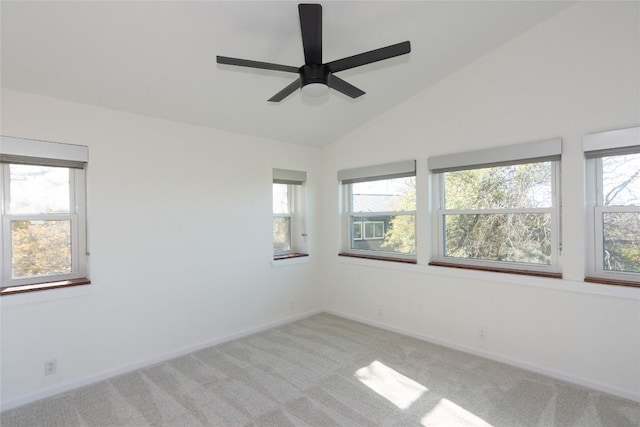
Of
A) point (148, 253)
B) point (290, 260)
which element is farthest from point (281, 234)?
point (148, 253)

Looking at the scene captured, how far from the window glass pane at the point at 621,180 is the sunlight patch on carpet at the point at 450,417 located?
6.39 ft

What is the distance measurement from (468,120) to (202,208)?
2.84m

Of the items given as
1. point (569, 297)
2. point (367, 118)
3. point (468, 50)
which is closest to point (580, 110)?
point (468, 50)

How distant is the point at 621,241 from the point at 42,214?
460 centimetres

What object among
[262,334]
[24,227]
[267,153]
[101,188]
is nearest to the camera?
[24,227]

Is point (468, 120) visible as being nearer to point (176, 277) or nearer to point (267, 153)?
point (267, 153)

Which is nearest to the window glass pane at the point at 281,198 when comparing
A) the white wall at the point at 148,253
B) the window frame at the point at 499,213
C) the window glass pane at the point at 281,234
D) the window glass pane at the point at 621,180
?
the window glass pane at the point at 281,234

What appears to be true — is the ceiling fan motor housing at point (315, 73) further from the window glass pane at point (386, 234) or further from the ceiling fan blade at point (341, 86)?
the window glass pane at point (386, 234)

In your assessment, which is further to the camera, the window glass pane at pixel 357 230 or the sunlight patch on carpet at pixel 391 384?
the window glass pane at pixel 357 230

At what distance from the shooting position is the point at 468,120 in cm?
327

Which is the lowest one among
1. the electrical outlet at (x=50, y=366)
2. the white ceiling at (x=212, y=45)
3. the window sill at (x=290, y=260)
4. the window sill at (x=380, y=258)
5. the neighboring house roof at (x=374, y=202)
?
the electrical outlet at (x=50, y=366)

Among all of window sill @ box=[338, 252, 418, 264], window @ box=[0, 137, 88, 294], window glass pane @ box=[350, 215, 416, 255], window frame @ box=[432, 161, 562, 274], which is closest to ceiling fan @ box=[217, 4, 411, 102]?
window @ box=[0, 137, 88, 294]

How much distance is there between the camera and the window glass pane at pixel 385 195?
12.8 ft

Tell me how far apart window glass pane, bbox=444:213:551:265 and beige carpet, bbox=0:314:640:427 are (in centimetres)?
100
